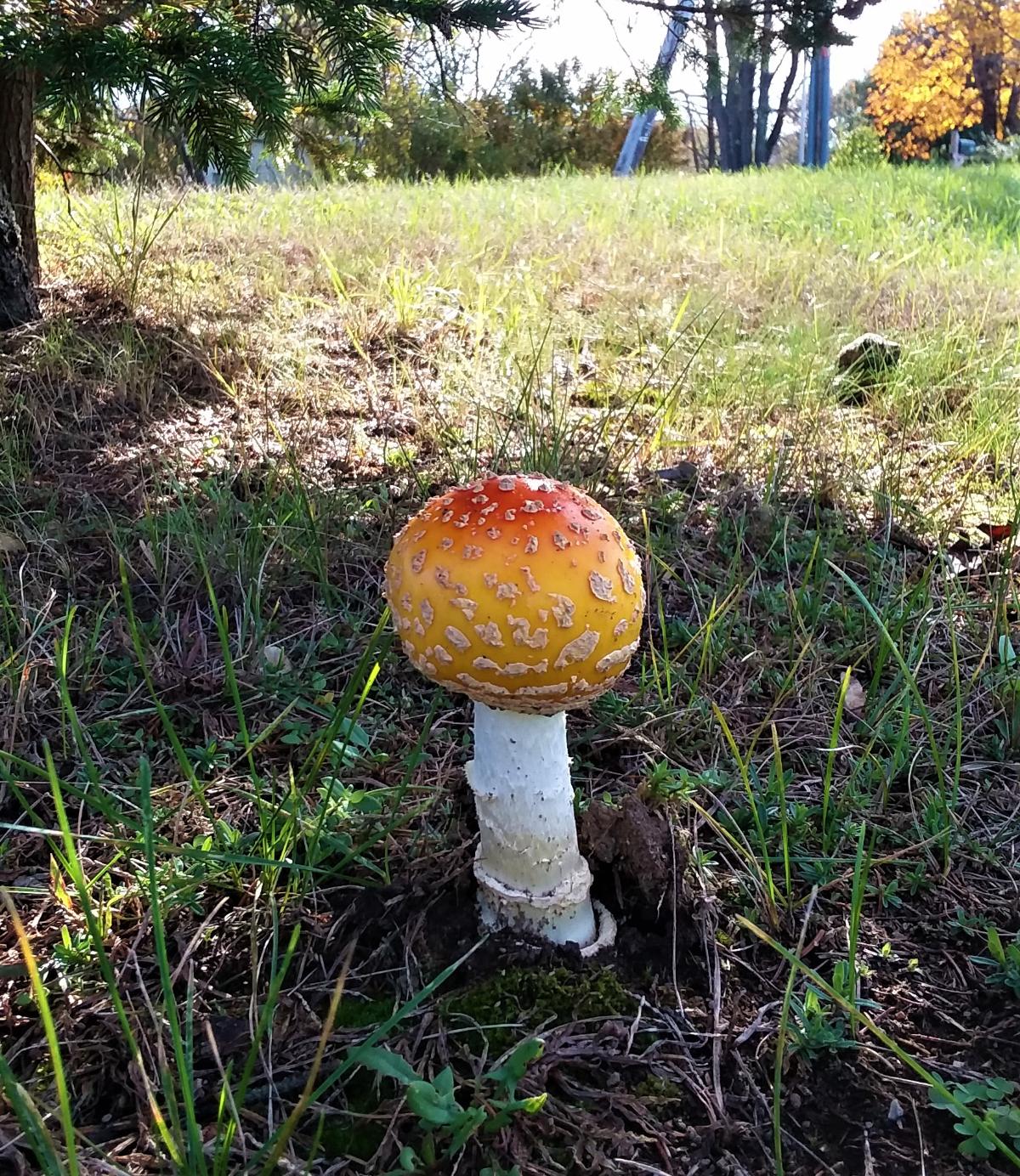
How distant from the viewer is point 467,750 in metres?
2.21

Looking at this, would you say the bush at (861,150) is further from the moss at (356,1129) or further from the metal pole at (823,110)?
the moss at (356,1129)

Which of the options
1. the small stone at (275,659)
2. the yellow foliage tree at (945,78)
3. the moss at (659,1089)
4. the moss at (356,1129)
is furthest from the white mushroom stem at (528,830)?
the yellow foliage tree at (945,78)

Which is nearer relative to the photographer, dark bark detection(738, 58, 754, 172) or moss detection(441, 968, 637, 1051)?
moss detection(441, 968, 637, 1051)

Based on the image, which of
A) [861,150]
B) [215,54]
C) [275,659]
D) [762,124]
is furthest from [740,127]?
[275,659]

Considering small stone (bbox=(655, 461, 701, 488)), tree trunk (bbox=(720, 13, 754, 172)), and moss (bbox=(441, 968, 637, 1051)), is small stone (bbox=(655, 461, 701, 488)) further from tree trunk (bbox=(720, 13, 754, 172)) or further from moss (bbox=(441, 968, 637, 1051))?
tree trunk (bbox=(720, 13, 754, 172))

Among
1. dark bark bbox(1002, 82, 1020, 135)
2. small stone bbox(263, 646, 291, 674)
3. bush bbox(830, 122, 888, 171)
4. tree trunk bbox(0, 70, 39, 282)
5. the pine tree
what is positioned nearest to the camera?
small stone bbox(263, 646, 291, 674)

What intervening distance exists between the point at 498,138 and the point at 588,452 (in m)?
19.3

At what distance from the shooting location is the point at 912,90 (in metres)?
24.5

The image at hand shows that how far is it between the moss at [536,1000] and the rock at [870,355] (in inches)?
125

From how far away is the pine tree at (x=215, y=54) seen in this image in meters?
2.54

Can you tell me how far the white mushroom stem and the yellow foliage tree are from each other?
1085 inches

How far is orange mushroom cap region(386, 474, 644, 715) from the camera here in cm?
142

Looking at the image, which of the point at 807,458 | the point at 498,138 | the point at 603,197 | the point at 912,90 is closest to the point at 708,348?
the point at 807,458

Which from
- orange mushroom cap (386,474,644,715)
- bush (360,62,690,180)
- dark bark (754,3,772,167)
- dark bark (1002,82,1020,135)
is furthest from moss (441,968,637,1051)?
dark bark (1002,82,1020,135)
